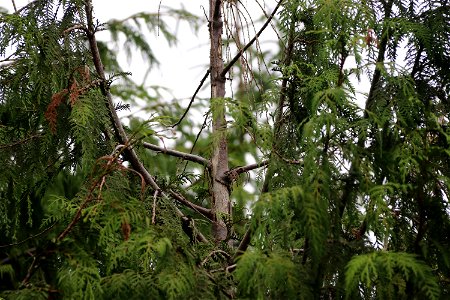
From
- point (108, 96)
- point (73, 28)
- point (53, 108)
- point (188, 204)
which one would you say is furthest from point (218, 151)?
point (53, 108)

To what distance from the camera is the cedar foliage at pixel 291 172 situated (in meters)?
1.95

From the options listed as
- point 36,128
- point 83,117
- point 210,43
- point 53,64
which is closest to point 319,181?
point 83,117

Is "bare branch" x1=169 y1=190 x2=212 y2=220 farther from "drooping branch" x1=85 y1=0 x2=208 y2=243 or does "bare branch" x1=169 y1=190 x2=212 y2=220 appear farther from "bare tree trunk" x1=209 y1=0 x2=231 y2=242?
"drooping branch" x1=85 y1=0 x2=208 y2=243

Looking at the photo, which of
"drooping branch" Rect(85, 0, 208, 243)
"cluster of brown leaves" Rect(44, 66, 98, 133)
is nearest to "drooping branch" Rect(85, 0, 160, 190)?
"drooping branch" Rect(85, 0, 208, 243)

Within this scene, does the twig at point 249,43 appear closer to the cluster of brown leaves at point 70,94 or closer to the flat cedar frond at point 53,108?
the cluster of brown leaves at point 70,94

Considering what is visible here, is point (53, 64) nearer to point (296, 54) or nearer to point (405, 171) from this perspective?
point (296, 54)

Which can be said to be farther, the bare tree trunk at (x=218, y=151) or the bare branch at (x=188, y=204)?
the bare tree trunk at (x=218, y=151)

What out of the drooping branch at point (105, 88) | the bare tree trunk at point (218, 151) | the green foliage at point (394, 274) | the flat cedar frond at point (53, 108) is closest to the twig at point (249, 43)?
the bare tree trunk at point (218, 151)

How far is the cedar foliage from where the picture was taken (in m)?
1.95

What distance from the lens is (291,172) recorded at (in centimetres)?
226

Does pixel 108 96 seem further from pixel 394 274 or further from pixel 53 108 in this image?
pixel 394 274

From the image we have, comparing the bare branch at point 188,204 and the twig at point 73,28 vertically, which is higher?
the twig at point 73,28

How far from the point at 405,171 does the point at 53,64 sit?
1333mm

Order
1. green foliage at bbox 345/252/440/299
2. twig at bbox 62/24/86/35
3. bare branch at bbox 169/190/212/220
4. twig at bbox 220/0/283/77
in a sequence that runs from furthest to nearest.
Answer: bare branch at bbox 169/190/212/220
twig at bbox 220/0/283/77
twig at bbox 62/24/86/35
green foliage at bbox 345/252/440/299
